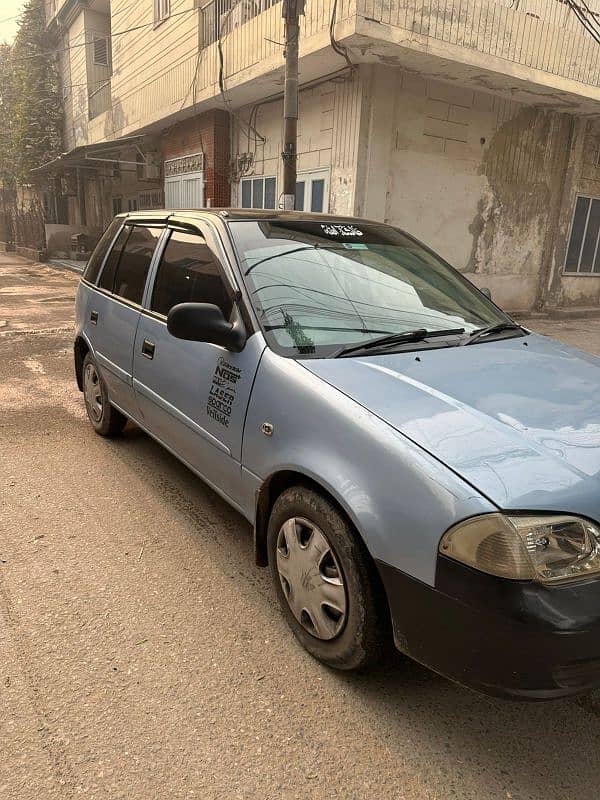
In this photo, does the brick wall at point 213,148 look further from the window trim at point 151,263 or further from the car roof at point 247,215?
the car roof at point 247,215

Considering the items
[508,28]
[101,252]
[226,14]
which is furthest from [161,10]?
[101,252]

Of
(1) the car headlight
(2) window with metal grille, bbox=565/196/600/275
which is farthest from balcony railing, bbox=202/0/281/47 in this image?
(1) the car headlight

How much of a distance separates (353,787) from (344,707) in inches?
12.4

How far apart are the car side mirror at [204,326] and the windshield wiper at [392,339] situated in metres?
0.46

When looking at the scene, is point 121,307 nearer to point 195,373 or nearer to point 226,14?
point 195,373

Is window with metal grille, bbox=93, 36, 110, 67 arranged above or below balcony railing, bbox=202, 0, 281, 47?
above

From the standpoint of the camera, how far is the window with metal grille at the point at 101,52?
21797 mm

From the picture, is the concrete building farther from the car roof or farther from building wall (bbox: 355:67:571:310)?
the car roof

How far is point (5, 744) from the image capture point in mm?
1919

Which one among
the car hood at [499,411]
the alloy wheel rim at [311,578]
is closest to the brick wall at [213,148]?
the car hood at [499,411]

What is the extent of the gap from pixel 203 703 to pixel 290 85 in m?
7.23

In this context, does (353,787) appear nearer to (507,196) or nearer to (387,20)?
(387,20)

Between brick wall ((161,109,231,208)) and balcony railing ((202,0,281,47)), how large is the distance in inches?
59.0

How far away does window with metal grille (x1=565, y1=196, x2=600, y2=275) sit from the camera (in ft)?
43.5
